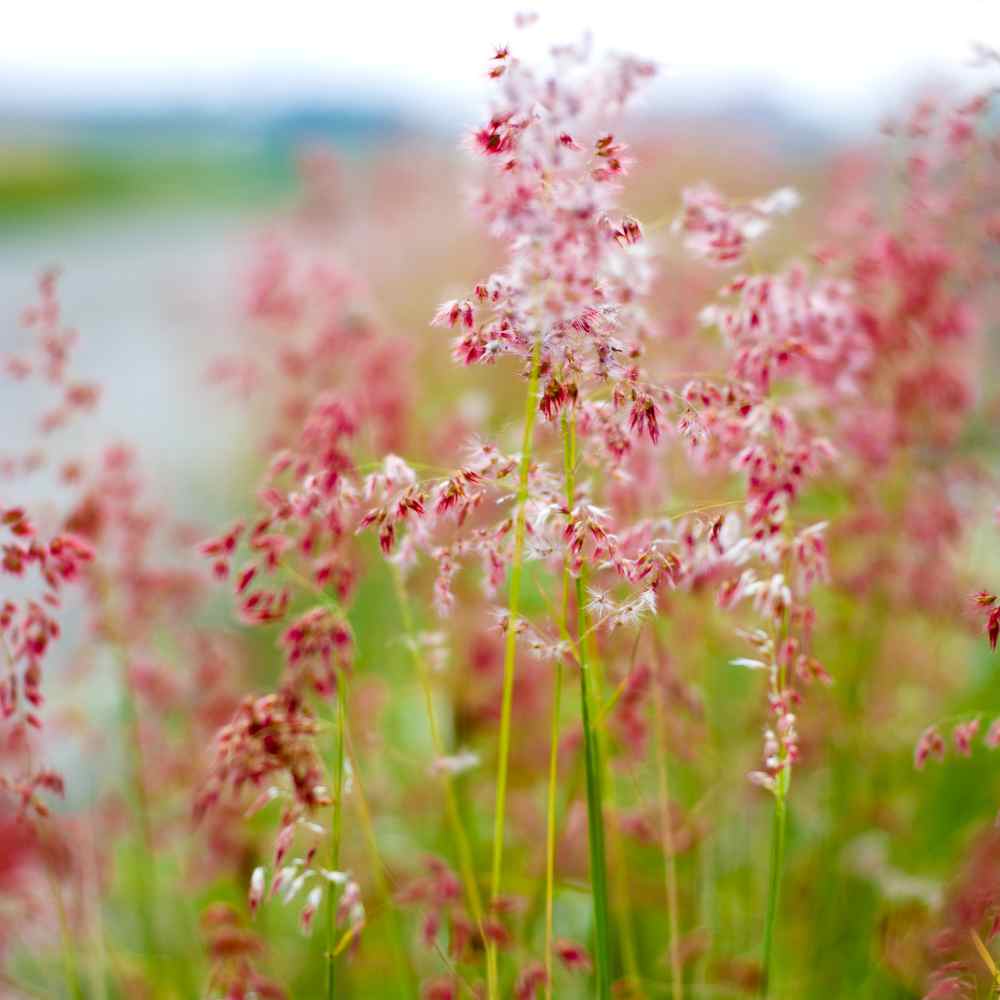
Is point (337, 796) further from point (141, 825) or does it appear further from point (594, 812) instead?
point (141, 825)

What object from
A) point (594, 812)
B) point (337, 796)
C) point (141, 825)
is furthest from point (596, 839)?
point (141, 825)

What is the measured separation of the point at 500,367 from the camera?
3.73 meters

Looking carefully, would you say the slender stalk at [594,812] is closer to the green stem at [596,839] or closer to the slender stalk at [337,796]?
the green stem at [596,839]

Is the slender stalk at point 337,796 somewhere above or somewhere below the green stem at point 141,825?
above

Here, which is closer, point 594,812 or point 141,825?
point 594,812

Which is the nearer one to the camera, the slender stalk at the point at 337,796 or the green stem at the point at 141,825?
the slender stalk at the point at 337,796

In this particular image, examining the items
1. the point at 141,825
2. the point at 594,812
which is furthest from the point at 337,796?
the point at 141,825

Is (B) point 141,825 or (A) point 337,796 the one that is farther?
(B) point 141,825

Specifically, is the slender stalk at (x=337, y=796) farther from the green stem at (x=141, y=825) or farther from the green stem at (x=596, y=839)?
the green stem at (x=141, y=825)

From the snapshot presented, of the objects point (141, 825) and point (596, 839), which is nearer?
point (596, 839)

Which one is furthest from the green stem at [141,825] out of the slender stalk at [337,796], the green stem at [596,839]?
the green stem at [596,839]

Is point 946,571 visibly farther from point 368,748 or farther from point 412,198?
point 412,198

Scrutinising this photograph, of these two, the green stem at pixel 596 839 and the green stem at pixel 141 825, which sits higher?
the green stem at pixel 596 839

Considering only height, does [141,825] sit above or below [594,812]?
below
